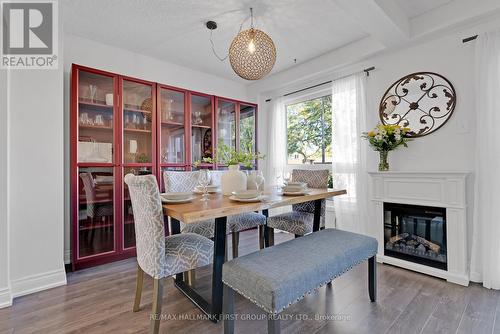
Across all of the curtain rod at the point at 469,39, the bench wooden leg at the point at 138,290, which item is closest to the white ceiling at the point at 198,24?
the curtain rod at the point at 469,39

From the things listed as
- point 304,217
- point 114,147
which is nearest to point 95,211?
point 114,147

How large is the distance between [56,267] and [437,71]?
13.3 ft

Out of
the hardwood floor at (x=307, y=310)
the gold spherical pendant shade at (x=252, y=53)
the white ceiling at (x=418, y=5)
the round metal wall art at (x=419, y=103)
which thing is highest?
the white ceiling at (x=418, y=5)

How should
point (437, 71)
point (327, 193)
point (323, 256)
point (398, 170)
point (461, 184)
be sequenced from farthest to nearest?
point (398, 170) → point (437, 71) → point (461, 184) → point (327, 193) → point (323, 256)

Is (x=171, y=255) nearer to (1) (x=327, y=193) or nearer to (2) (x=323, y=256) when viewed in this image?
(2) (x=323, y=256)

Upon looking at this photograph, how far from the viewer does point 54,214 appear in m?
2.16

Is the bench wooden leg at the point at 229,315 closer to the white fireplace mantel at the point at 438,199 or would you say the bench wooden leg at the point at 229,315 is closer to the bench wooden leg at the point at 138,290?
the bench wooden leg at the point at 138,290

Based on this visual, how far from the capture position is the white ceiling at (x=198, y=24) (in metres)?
2.17

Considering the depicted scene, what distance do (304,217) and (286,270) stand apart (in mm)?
1230

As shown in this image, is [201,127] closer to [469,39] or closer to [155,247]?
[155,247]

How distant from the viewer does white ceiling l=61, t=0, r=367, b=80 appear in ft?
7.12

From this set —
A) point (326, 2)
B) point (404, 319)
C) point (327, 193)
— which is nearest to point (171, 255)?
point (327, 193)

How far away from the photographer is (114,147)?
8.56 feet

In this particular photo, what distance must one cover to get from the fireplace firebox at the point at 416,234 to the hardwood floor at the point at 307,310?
0.73 feet
